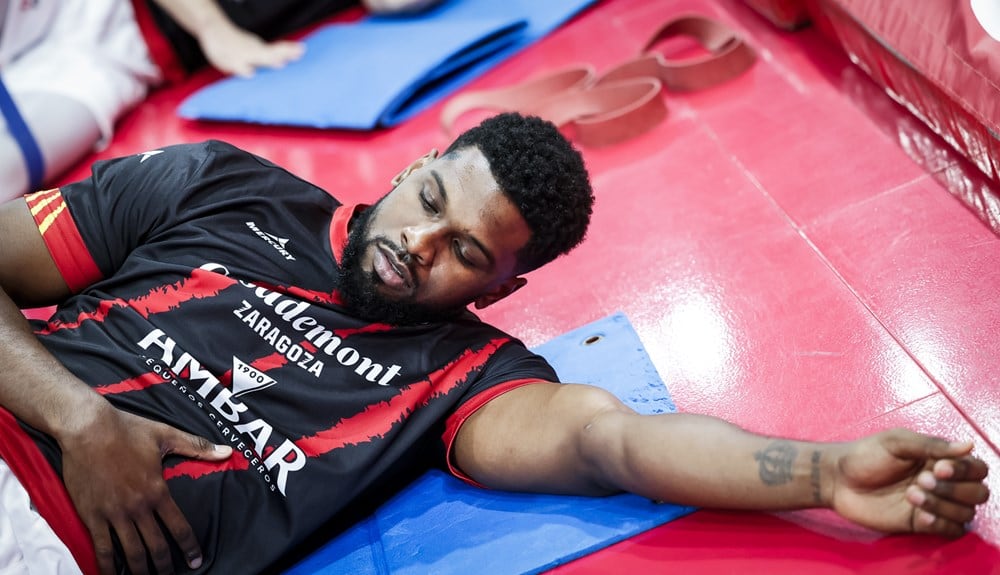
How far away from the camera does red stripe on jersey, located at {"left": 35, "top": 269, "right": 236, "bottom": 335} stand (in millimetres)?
1783

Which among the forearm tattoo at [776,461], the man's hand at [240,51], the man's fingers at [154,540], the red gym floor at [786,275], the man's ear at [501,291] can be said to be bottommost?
the red gym floor at [786,275]

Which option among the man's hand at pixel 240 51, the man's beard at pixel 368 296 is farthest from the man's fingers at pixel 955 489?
the man's hand at pixel 240 51

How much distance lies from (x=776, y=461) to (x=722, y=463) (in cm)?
8

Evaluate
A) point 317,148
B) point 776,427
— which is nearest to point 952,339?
point 776,427

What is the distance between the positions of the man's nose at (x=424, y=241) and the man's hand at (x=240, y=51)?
2054 mm

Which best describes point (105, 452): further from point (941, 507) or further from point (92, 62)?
point (92, 62)

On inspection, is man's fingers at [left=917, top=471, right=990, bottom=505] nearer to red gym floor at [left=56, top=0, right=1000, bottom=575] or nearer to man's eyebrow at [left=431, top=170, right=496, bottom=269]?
red gym floor at [left=56, top=0, right=1000, bottom=575]

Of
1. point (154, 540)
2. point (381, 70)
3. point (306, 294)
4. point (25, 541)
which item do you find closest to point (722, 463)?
point (306, 294)

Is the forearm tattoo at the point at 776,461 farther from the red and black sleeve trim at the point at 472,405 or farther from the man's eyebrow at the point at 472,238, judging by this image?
the man's eyebrow at the point at 472,238

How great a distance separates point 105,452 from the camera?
157 cm

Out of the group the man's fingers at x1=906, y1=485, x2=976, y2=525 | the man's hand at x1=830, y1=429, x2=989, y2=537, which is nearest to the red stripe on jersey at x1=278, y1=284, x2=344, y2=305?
the man's hand at x1=830, y1=429, x2=989, y2=537

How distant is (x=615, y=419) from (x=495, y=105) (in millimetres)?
1806

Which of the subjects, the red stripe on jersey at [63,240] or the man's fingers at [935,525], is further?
the red stripe on jersey at [63,240]

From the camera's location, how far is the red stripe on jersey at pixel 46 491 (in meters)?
1.58
